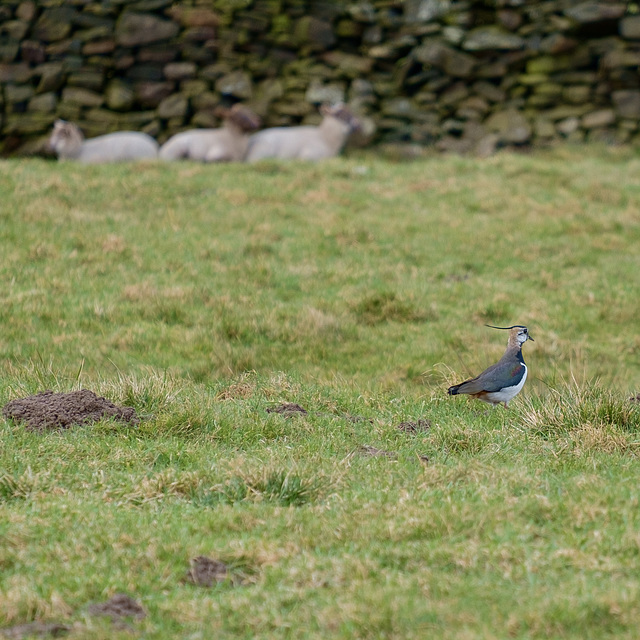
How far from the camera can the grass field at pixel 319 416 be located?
3928 millimetres

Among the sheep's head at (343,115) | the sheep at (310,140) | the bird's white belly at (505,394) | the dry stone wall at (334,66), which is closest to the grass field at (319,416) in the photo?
the bird's white belly at (505,394)

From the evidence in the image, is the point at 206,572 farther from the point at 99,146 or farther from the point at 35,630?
the point at 99,146

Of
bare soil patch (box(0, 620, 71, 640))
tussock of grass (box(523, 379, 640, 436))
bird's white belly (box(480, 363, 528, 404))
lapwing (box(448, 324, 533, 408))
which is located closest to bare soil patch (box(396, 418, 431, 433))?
lapwing (box(448, 324, 533, 408))

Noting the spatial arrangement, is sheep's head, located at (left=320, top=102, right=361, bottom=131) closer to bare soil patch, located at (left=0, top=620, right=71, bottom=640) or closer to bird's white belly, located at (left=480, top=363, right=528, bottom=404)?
bird's white belly, located at (left=480, top=363, right=528, bottom=404)

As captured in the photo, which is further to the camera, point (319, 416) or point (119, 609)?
point (319, 416)

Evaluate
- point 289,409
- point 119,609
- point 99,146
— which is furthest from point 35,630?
point 99,146

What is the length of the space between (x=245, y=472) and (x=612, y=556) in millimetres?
2114

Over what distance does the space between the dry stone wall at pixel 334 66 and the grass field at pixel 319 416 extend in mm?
5315

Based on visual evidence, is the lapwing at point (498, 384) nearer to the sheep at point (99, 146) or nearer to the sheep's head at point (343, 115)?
the sheep's head at point (343, 115)

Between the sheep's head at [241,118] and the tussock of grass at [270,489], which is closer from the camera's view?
the tussock of grass at [270,489]

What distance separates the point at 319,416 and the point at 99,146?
1268cm

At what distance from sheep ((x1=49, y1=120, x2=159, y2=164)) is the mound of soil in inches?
454

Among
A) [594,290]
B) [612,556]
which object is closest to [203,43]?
[594,290]

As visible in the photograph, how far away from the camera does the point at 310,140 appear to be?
18203mm
